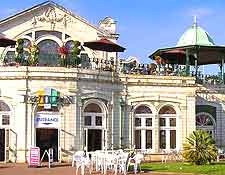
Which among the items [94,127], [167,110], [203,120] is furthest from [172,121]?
[94,127]

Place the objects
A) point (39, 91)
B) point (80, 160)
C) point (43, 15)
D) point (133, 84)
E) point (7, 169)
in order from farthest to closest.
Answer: point (43, 15)
point (133, 84)
point (39, 91)
point (7, 169)
point (80, 160)

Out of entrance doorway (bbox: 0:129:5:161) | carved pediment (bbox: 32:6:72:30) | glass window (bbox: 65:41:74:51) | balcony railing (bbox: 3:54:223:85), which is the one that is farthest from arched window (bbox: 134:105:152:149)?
carved pediment (bbox: 32:6:72:30)

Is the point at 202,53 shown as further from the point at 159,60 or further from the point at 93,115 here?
the point at 93,115

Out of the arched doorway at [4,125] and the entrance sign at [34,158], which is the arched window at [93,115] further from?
the entrance sign at [34,158]

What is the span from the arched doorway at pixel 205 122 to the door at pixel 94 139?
28.2 ft

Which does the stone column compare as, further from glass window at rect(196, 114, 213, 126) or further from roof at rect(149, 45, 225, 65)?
roof at rect(149, 45, 225, 65)

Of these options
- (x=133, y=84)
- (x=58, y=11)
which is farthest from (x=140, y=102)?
(x=58, y=11)

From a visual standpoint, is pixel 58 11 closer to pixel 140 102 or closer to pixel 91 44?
pixel 91 44

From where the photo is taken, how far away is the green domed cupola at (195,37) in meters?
47.0

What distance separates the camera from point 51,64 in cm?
3781

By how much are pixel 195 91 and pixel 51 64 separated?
1014 cm

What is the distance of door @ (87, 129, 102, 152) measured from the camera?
3759 centimetres

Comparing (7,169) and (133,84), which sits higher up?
(133,84)

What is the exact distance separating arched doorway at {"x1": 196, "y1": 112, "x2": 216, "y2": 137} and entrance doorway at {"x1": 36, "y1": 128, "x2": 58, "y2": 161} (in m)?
11.6
